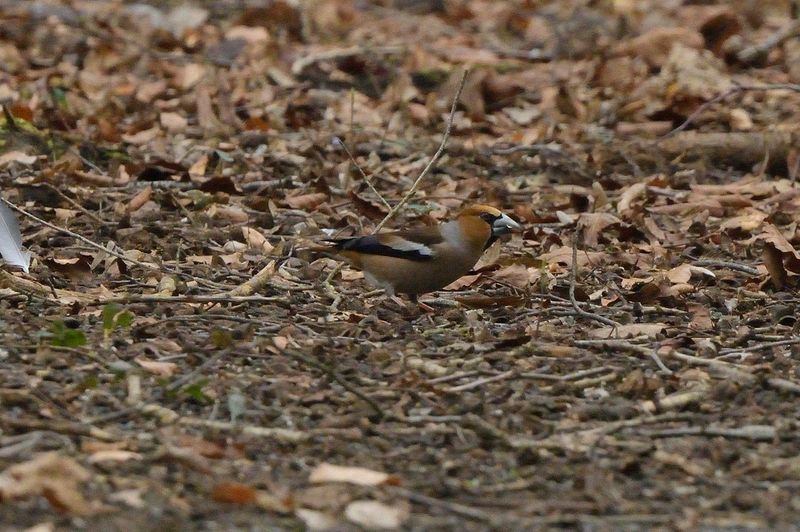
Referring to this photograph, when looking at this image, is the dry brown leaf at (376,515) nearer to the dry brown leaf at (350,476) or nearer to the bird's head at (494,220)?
the dry brown leaf at (350,476)

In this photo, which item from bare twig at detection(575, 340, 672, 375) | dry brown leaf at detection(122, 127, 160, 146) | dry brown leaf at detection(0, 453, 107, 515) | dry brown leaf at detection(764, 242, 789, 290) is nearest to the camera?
dry brown leaf at detection(0, 453, 107, 515)

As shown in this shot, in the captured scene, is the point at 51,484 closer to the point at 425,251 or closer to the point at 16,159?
the point at 425,251

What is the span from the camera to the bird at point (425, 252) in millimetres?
5637

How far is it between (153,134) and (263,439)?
16.6 feet

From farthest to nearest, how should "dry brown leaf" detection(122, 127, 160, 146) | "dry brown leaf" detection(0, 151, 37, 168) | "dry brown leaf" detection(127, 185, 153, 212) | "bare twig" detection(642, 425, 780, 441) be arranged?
"dry brown leaf" detection(122, 127, 160, 146), "dry brown leaf" detection(0, 151, 37, 168), "dry brown leaf" detection(127, 185, 153, 212), "bare twig" detection(642, 425, 780, 441)


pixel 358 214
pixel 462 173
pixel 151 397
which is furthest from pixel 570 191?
pixel 151 397

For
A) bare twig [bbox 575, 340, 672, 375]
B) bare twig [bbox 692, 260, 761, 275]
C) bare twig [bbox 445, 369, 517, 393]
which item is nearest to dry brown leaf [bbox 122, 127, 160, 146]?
bare twig [bbox 692, 260, 761, 275]

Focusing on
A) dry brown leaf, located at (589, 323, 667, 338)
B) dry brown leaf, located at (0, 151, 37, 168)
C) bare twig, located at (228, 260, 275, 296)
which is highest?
bare twig, located at (228, 260, 275, 296)

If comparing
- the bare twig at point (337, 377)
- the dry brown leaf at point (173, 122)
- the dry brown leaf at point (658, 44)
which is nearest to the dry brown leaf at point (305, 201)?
the dry brown leaf at point (173, 122)

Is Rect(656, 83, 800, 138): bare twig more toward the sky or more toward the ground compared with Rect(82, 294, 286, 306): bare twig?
more toward the ground

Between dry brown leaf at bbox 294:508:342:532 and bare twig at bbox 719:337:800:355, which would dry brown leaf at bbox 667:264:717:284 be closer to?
bare twig at bbox 719:337:800:355

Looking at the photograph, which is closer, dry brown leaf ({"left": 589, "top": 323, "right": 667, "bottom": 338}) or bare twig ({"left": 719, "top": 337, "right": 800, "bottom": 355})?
bare twig ({"left": 719, "top": 337, "right": 800, "bottom": 355})

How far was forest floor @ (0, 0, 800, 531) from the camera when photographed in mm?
3762

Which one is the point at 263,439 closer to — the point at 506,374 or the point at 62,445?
the point at 62,445
